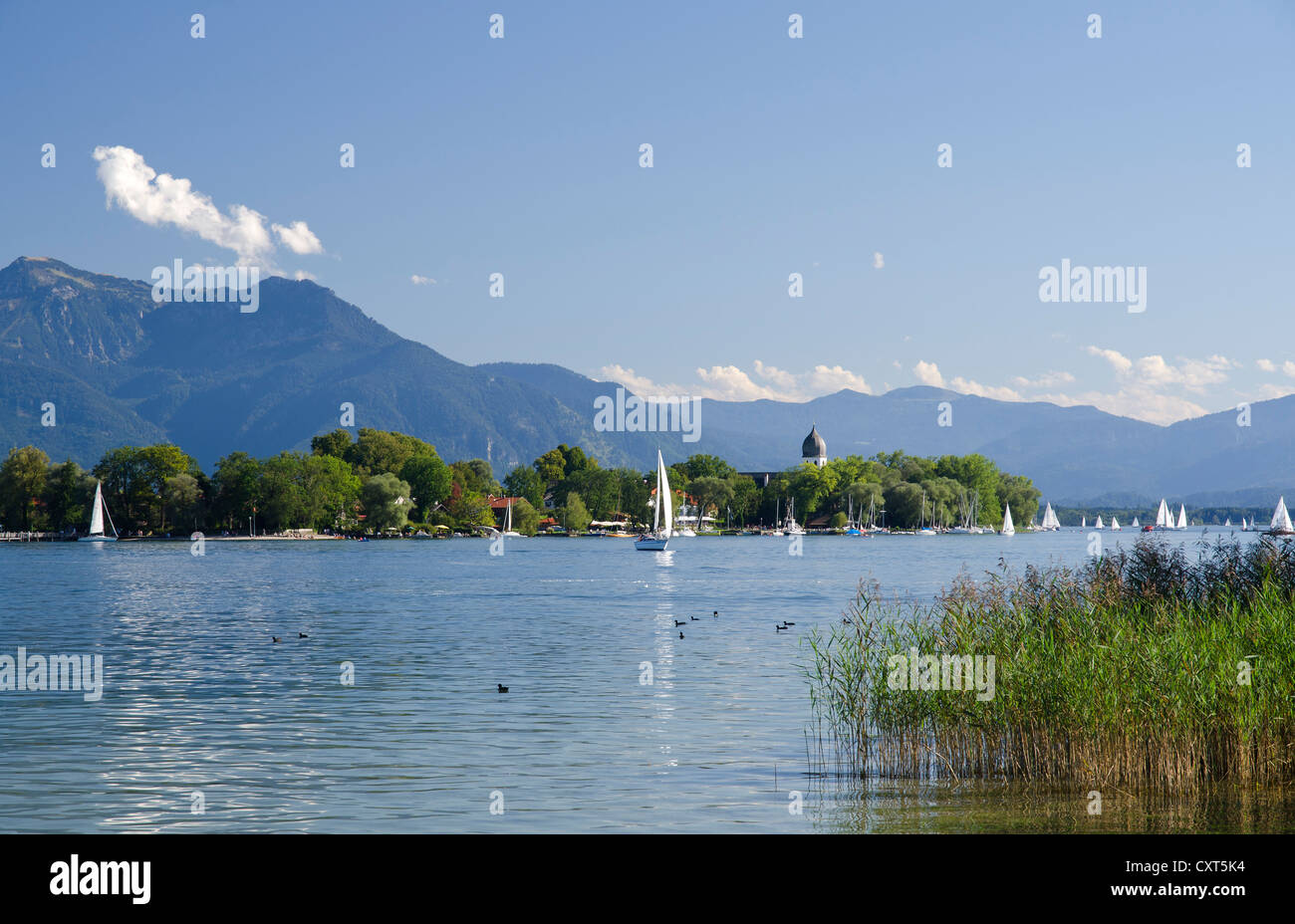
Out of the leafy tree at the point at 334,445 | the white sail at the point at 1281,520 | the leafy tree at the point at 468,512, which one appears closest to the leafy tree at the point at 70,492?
the leafy tree at the point at 334,445

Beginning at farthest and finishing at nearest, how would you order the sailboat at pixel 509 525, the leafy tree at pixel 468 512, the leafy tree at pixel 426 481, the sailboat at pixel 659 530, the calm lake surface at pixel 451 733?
1. the leafy tree at pixel 468 512
2. the sailboat at pixel 509 525
3. the leafy tree at pixel 426 481
4. the sailboat at pixel 659 530
5. the calm lake surface at pixel 451 733

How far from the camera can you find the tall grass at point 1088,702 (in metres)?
15.3

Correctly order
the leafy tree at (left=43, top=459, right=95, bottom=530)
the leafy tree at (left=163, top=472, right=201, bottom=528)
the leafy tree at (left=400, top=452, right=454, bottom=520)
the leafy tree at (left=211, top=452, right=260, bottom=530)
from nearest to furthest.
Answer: the leafy tree at (left=163, top=472, right=201, bottom=528)
the leafy tree at (left=211, top=452, right=260, bottom=530)
the leafy tree at (left=43, top=459, right=95, bottom=530)
the leafy tree at (left=400, top=452, right=454, bottom=520)

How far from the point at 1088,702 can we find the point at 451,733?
1120 centimetres

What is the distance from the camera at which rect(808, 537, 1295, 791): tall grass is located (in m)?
15.3

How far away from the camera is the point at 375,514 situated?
17300 centimetres

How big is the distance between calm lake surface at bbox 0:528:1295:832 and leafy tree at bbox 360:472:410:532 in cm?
12086

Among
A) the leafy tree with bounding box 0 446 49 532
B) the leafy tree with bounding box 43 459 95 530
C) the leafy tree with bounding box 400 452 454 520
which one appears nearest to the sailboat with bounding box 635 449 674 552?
the leafy tree with bounding box 400 452 454 520

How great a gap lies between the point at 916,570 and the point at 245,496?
4546 inches

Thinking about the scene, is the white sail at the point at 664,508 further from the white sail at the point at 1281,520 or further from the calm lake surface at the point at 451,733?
the white sail at the point at 1281,520

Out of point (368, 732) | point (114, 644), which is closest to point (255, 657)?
point (114, 644)

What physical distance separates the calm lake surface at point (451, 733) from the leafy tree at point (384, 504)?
121 metres

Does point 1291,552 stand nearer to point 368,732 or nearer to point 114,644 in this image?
point 368,732

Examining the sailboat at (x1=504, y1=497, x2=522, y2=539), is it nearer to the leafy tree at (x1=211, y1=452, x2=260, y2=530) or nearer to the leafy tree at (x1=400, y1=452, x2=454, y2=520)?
the leafy tree at (x1=400, y1=452, x2=454, y2=520)
